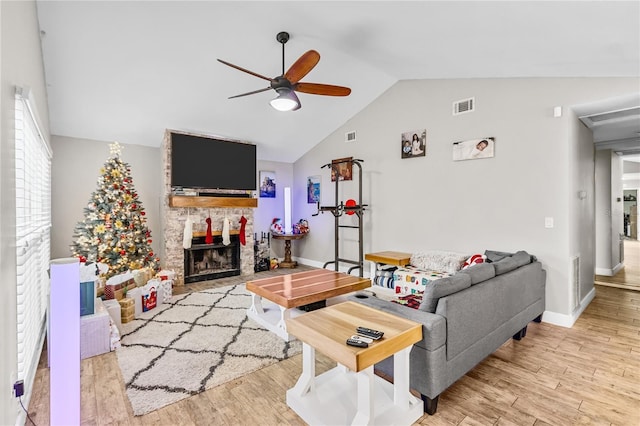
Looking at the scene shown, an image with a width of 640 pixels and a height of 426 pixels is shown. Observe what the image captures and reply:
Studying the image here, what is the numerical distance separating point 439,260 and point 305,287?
6.91 ft

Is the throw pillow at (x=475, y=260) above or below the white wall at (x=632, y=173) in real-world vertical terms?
below

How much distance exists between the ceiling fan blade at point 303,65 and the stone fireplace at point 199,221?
315 centimetres

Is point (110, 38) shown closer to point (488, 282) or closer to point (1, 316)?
point (1, 316)

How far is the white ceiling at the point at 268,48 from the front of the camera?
2629 millimetres

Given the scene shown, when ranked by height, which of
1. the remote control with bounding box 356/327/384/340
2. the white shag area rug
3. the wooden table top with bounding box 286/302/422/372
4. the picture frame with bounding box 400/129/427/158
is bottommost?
the white shag area rug

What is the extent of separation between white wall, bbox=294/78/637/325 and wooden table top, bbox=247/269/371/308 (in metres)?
1.87

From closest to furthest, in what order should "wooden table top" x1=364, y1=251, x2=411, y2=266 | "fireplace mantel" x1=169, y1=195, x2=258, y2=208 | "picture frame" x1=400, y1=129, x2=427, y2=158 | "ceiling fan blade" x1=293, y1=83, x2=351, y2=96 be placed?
"ceiling fan blade" x1=293, y1=83, x2=351, y2=96
"wooden table top" x1=364, y1=251, x2=411, y2=266
"picture frame" x1=400, y1=129, x2=427, y2=158
"fireplace mantel" x1=169, y1=195, x2=258, y2=208

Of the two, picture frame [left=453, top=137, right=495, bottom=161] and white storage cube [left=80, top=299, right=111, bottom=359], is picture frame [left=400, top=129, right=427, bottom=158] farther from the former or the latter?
white storage cube [left=80, top=299, right=111, bottom=359]

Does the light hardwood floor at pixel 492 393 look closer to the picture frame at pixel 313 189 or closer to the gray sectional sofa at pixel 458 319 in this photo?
the gray sectional sofa at pixel 458 319

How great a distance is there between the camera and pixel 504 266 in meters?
2.97

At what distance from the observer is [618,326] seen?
352 centimetres

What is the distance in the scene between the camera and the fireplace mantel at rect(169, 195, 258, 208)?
5.26m

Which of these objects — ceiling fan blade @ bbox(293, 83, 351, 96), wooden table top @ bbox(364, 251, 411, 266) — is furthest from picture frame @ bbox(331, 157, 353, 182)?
ceiling fan blade @ bbox(293, 83, 351, 96)

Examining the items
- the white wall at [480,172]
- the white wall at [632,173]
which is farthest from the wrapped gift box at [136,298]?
the white wall at [632,173]
